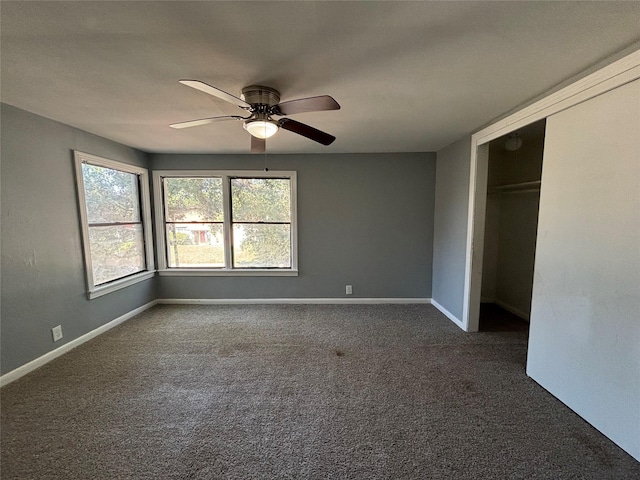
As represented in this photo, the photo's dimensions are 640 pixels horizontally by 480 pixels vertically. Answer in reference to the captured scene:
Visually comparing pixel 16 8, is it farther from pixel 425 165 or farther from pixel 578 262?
pixel 425 165

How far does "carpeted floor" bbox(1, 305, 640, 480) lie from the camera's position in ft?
5.05

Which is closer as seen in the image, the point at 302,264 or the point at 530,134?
the point at 530,134

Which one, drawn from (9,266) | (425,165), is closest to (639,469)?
(425,165)

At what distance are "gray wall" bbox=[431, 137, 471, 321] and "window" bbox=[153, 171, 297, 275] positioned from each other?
212 centimetres

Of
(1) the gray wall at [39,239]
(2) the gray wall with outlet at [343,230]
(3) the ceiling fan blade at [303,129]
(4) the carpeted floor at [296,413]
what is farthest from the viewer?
(2) the gray wall with outlet at [343,230]

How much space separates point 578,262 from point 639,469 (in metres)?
1.16

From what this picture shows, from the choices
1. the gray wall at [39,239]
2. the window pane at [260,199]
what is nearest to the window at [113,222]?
the gray wall at [39,239]

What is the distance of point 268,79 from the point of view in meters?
1.84

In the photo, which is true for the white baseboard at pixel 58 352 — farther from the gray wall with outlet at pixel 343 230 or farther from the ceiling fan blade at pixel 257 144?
the ceiling fan blade at pixel 257 144

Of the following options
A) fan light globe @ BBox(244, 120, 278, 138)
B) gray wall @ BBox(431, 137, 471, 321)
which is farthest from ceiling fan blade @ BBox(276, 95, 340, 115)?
gray wall @ BBox(431, 137, 471, 321)

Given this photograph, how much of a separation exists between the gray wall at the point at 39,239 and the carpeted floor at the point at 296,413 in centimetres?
33

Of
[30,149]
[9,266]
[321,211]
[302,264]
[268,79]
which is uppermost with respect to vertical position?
[268,79]

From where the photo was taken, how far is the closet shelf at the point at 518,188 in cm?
342

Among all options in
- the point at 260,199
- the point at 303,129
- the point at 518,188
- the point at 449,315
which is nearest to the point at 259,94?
the point at 303,129
